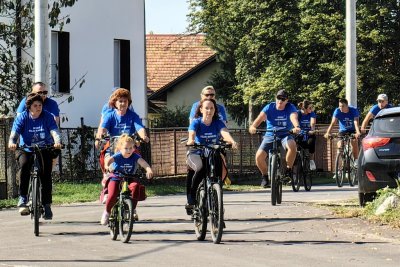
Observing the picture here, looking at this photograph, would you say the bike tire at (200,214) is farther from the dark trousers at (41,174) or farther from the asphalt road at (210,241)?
the dark trousers at (41,174)

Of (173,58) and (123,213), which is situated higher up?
(173,58)

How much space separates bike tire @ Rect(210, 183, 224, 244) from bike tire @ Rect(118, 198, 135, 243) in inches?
35.8

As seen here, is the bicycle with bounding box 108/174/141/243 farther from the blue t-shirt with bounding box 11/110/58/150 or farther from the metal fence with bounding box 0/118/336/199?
the metal fence with bounding box 0/118/336/199

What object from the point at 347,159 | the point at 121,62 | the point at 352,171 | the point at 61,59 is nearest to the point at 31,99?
the point at 347,159

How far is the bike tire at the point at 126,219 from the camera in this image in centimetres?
1275

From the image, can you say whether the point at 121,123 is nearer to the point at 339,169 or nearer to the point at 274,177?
the point at 274,177

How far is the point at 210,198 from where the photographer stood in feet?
42.1

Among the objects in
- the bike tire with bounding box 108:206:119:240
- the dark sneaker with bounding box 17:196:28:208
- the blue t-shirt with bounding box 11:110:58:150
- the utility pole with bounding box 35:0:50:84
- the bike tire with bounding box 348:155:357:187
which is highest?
the utility pole with bounding box 35:0:50:84

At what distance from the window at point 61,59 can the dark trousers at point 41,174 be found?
16078 mm

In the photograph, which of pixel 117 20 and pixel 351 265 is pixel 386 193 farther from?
pixel 117 20

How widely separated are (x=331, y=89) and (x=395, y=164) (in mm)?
35212

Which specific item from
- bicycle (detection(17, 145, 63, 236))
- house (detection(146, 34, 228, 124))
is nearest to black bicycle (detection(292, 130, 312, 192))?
bicycle (detection(17, 145, 63, 236))

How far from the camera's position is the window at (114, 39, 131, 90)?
110ft

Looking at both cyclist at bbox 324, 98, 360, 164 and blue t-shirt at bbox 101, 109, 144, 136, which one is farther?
cyclist at bbox 324, 98, 360, 164
